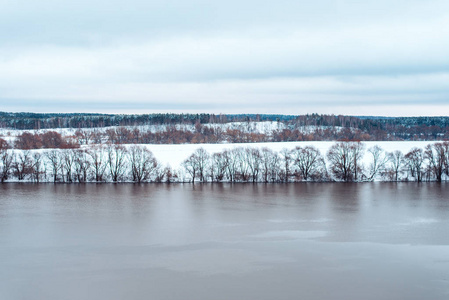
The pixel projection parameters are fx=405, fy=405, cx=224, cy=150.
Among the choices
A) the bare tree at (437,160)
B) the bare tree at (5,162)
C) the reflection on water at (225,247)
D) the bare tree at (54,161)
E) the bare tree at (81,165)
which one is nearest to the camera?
the reflection on water at (225,247)

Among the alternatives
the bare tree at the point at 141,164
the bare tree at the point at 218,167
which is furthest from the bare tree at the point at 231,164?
the bare tree at the point at 141,164

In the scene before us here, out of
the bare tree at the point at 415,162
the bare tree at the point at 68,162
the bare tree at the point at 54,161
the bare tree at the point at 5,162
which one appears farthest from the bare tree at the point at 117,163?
the bare tree at the point at 415,162

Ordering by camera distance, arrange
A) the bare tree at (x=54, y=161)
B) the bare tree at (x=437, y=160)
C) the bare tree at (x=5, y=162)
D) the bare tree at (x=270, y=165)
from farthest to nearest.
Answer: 1. the bare tree at (x=54, y=161)
2. the bare tree at (x=5, y=162)
3. the bare tree at (x=270, y=165)
4. the bare tree at (x=437, y=160)

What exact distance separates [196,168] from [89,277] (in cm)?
1668

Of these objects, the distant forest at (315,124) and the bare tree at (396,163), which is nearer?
the bare tree at (396,163)

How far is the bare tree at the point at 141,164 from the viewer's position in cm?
2461

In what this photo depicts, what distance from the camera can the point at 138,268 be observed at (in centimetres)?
880

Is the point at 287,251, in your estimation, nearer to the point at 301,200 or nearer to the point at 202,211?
the point at 202,211

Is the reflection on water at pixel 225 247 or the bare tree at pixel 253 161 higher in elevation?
the bare tree at pixel 253 161

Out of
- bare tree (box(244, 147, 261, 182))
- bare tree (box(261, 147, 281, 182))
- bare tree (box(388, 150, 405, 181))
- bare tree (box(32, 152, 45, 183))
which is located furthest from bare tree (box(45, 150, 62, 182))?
bare tree (box(388, 150, 405, 181))

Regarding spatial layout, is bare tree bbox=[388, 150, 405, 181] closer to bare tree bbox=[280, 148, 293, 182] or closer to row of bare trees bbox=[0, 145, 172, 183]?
bare tree bbox=[280, 148, 293, 182]

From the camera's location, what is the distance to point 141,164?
2534 centimetres

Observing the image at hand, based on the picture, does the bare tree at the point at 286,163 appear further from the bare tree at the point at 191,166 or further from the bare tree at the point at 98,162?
the bare tree at the point at 98,162

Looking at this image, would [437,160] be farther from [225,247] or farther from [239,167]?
[225,247]
